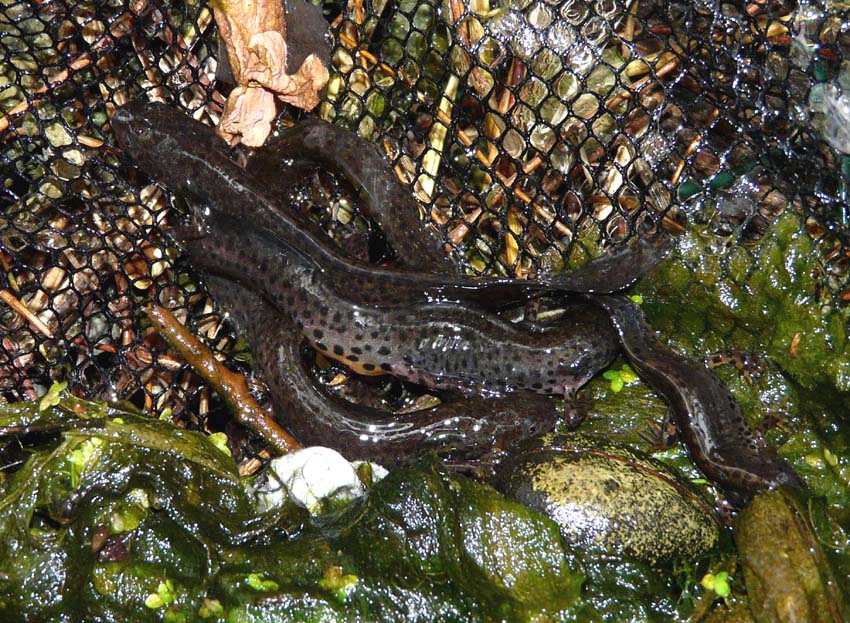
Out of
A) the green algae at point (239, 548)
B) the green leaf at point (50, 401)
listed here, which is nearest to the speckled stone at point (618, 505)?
the green algae at point (239, 548)

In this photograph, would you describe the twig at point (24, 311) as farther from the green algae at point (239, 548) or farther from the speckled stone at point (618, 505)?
the speckled stone at point (618, 505)

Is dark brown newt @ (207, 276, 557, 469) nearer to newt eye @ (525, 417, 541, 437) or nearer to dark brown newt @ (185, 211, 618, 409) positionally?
newt eye @ (525, 417, 541, 437)

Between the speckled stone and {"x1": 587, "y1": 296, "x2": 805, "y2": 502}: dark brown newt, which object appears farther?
{"x1": 587, "y1": 296, "x2": 805, "y2": 502}: dark brown newt

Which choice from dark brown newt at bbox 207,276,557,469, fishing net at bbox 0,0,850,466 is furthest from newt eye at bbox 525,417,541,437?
fishing net at bbox 0,0,850,466

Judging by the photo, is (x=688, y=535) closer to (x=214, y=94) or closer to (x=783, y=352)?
(x=783, y=352)

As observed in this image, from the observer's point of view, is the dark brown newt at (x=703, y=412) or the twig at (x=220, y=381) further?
the twig at (x=220, y=381)

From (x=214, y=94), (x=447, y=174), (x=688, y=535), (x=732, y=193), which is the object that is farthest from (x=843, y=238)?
(x=214, y=94)
